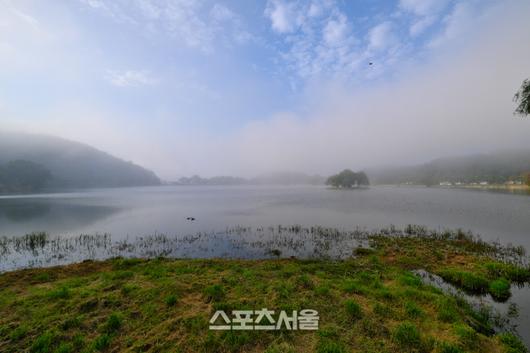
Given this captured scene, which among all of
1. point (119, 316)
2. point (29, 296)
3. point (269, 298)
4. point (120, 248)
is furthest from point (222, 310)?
point (120, 248)

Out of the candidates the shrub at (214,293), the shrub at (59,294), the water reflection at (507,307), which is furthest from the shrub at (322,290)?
the shrub at (59,294)

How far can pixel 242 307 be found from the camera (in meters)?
7.95

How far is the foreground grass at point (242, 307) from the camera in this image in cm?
621

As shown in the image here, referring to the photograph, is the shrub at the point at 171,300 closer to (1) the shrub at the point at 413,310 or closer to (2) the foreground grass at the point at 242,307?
(2) the foreground grass at the point at 242,307

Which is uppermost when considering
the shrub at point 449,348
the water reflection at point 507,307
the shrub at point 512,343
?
the shrub at point 449,348

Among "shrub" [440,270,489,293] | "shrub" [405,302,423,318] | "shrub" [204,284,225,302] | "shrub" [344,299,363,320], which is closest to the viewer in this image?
"shrub" [344,299,363,320]

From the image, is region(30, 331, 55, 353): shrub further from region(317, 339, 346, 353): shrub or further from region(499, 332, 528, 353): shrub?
region(499, 332, 528, 353): shrub

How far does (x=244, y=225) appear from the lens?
3097cm

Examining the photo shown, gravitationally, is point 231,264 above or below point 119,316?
below

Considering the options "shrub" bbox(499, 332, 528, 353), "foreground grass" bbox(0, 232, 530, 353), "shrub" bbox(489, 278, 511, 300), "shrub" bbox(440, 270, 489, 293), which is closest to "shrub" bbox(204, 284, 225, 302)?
"foreground grass" bbox(0, 232, 530, 353)

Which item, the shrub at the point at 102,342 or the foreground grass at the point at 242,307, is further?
the foreground grass at the point at 242,307

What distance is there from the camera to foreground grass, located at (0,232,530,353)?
20.4 ft

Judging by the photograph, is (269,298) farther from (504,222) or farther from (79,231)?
(504,222)

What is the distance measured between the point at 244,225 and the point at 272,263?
54.8 feet
